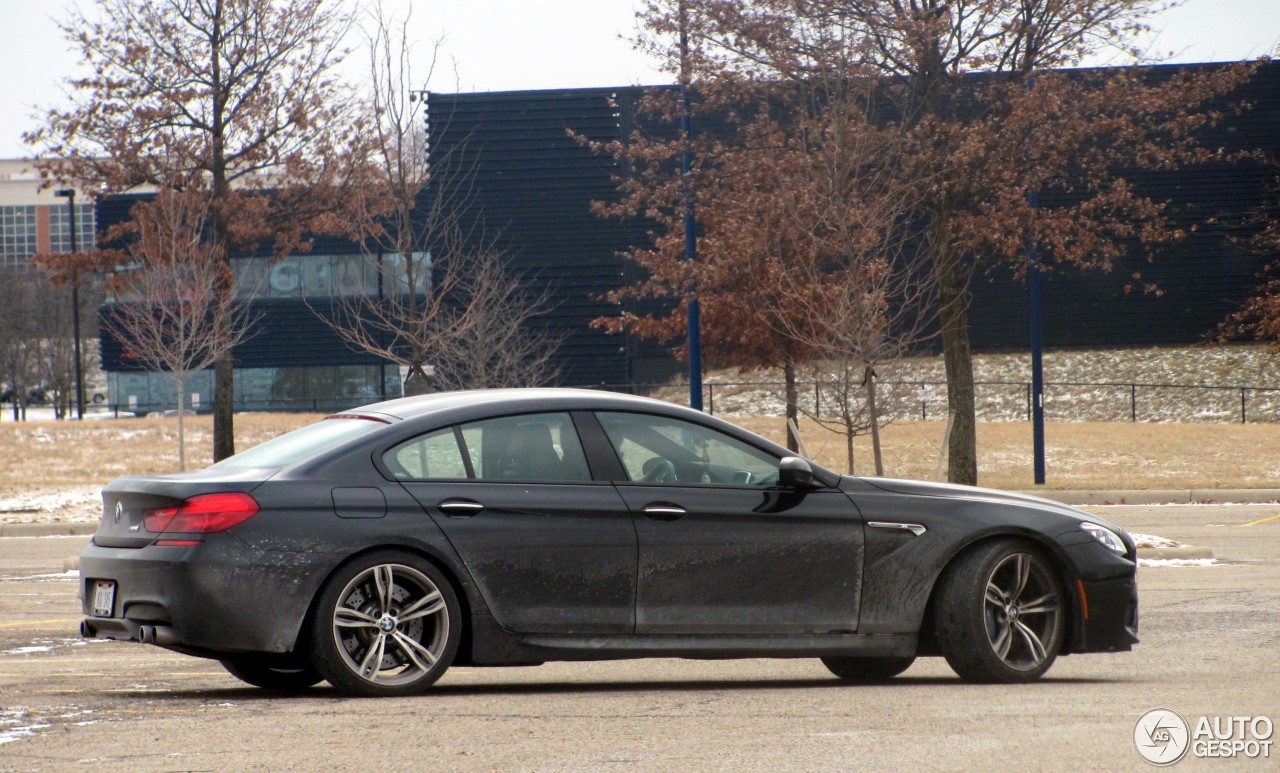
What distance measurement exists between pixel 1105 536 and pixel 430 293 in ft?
85.6

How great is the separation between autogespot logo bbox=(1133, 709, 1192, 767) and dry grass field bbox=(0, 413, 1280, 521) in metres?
18.3

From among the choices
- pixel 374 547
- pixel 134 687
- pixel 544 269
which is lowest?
pixel 134 687

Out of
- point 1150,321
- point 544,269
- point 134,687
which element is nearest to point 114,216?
point 544,269

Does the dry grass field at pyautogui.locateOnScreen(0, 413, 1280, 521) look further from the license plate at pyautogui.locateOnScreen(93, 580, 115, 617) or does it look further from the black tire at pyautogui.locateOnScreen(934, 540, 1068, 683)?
the black tire at pyautogui.locateOnScreen(934, 540, 1068, 683)

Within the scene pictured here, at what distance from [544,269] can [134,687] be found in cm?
4195

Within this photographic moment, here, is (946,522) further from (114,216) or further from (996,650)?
(114,216)

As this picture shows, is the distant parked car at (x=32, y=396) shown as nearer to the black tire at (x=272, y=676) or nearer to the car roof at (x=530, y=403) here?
the black tire at (x=272, y=676)

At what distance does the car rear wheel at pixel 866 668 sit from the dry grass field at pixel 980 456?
16283 millimetres

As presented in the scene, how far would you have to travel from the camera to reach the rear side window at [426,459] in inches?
264

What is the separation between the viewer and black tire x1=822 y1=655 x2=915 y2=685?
7.70 meters

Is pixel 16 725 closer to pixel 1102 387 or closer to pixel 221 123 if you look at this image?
pixel 221 123

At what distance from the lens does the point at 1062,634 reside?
7293 millimetres

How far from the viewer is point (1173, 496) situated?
2383 centimetres

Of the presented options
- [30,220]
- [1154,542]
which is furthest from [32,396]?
[1154,542]
